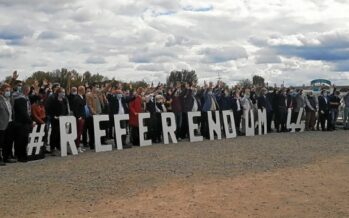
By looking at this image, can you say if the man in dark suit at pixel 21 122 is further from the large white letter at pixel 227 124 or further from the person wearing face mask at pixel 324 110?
the person wearing face mask at pixel 324 110

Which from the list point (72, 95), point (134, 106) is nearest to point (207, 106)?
point (134, 106)

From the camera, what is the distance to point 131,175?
11016mm

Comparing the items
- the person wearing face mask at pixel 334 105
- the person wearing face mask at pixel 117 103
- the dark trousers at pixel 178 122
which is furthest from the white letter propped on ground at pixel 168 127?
the person wearing face mask at pixel 334 105

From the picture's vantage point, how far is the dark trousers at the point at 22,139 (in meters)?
13.7

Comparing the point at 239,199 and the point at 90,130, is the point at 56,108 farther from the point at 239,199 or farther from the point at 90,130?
the point at 239,199

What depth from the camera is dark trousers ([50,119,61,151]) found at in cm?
1535

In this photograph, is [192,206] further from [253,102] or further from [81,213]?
[253,102]

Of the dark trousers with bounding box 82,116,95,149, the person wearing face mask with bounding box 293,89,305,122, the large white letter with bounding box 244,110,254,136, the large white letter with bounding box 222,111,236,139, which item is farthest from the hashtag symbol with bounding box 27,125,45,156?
the person wearing face mask with bounding box 293,89,305,122

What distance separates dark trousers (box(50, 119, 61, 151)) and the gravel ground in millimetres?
1015

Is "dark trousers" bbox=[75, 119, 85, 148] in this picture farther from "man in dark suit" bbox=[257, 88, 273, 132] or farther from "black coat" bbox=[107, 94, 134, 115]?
"man in dark suit" bbox=[257, 88, 273, 132]

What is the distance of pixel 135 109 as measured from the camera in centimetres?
1775

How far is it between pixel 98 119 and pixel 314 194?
29.0ft

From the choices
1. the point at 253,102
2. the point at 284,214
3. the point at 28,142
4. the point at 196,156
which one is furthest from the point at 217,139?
the point at 284,214

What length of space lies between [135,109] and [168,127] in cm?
153
